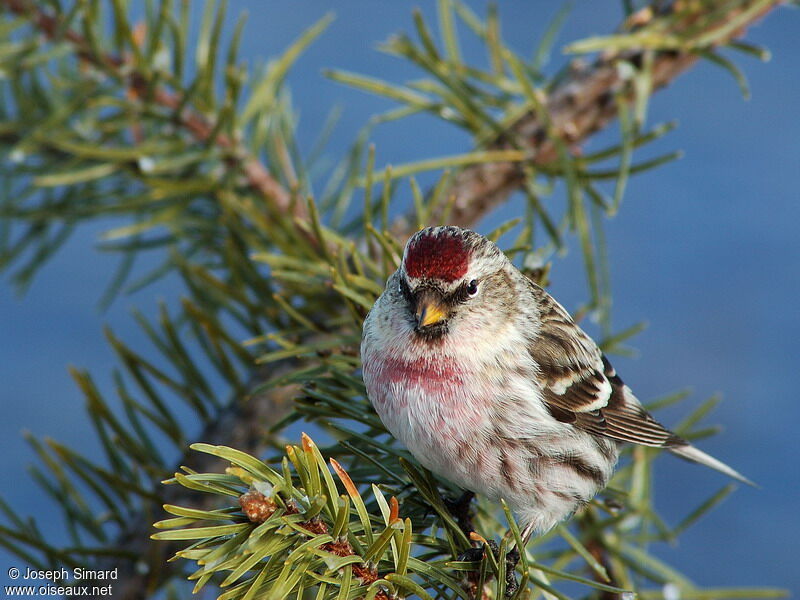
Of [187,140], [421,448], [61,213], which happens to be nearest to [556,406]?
[421,448]

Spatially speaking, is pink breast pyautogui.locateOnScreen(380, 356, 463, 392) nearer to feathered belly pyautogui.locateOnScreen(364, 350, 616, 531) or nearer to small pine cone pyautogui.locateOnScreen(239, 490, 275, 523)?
feathered belly pyautogui.locateOnScreen(364, 350, 616, 531)

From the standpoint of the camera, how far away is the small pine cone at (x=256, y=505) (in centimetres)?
59

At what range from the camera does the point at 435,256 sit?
0.88 metres

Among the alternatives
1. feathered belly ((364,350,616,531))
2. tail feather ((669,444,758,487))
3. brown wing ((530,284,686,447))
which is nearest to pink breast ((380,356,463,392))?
feathered belly ((364,350,616,531))

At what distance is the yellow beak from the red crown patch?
3cm

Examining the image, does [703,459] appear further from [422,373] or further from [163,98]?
[163,98]

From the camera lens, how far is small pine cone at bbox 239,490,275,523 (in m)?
0.59

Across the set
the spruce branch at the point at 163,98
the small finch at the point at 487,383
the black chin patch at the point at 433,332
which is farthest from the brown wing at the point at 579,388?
the spruce branch at the point at 163,98

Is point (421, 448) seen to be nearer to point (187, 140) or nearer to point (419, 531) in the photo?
point (419, 531)

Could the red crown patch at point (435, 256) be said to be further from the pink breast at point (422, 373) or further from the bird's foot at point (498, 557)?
the bird's foot at point (498, 557)

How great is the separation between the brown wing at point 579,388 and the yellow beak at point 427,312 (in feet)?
0.51

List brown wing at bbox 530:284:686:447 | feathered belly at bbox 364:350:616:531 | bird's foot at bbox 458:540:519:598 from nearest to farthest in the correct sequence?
bird's foot at bbox 458:540:519:598 → feathered belly at bbox 364:350:616:531 → brown wing at bbox 530:284:686:447

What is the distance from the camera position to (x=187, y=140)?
116cm

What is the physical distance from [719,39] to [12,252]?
3.57ft
